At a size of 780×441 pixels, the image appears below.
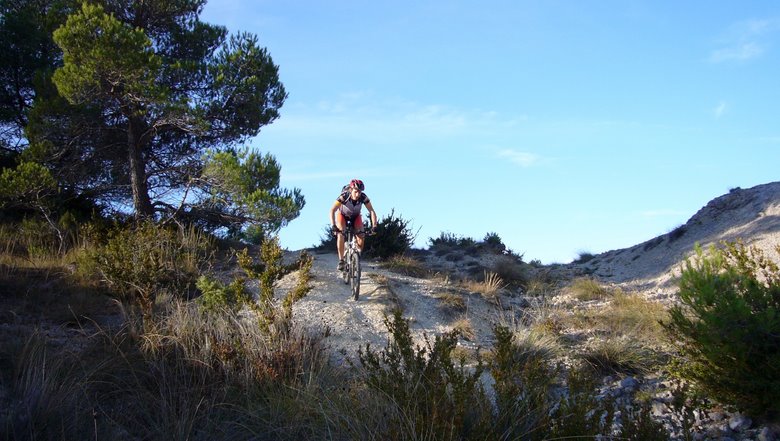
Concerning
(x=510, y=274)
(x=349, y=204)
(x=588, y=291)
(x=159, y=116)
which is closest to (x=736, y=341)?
(x=349, y=204)

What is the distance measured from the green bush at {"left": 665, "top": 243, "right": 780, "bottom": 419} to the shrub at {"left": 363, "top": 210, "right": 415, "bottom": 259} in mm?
9654

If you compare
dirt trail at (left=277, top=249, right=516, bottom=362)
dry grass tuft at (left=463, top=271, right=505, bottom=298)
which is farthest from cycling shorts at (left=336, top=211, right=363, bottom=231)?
dry grass tuft at (left=463, top=271, right=505, bottom=298)

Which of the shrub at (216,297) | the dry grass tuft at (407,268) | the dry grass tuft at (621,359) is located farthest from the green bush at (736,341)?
the dry grass tuft at (407,268)

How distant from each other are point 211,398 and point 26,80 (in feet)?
A: 42.8

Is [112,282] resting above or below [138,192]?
below

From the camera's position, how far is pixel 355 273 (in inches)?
409

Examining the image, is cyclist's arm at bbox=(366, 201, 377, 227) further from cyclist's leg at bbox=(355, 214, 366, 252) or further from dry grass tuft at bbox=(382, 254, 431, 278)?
dry grass tuft at bbox=(382, 254, 431, 278)

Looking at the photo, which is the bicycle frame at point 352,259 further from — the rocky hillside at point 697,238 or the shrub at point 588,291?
the rocky hillside at point 697,238

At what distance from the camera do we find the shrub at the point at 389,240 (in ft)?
50.3

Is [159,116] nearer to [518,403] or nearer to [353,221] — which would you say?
[353,221]

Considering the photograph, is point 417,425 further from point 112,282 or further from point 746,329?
point 112,282

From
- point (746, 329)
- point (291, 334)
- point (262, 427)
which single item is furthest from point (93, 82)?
point (746, 329)

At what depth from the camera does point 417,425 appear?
404cm

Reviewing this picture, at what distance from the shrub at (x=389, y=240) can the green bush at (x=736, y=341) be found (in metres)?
9.65
